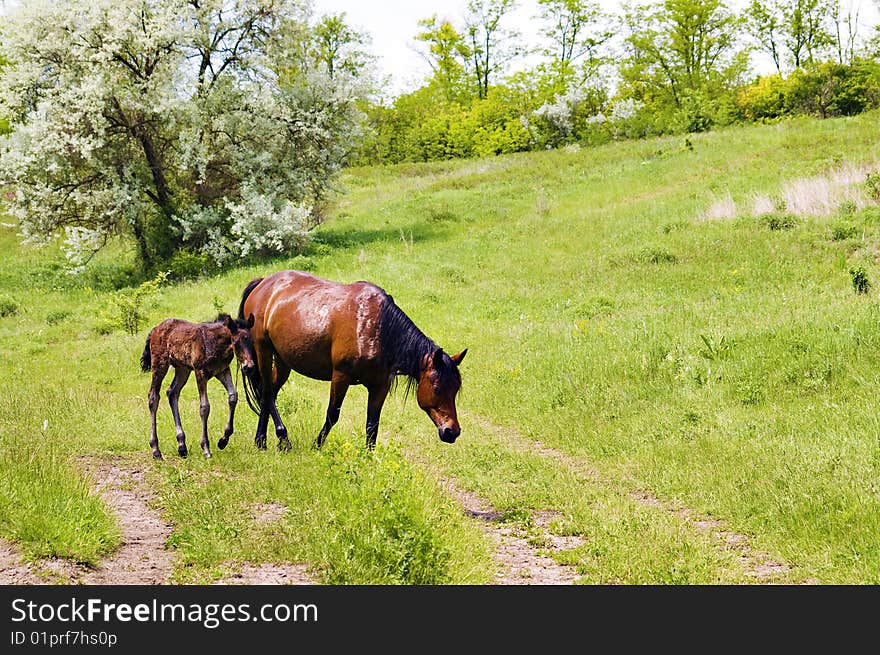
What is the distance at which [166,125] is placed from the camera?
30.0 metres

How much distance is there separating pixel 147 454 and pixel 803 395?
31.6 ft

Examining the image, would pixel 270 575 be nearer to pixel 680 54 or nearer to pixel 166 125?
pixel 166 125

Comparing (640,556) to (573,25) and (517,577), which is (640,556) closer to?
(517,577)

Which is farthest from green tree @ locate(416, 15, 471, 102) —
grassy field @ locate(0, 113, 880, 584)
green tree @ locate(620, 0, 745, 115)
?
grassy field @ locate(0, 113, 880, 584)

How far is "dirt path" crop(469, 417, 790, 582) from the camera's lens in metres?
7.11

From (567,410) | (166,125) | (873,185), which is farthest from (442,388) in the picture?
(166,125)

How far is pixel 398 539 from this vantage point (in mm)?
6230

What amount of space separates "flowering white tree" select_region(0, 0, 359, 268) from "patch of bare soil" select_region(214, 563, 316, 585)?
24951mm

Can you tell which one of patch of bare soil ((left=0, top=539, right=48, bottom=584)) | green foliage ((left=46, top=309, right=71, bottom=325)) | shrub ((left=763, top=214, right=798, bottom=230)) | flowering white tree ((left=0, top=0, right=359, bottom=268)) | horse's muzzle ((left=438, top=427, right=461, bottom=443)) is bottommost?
horse's muzzle ((left=438, top=427, right=461, bottom=443))

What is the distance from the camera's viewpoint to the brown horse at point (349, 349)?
8.89 m

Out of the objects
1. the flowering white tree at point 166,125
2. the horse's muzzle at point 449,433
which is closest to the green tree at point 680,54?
the flowering white tree at point 166,125

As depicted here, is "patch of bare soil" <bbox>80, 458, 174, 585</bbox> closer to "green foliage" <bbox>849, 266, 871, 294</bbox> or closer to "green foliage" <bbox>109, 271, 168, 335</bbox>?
"green foliage" <bbox>109, 271, 168, 335</bbox>

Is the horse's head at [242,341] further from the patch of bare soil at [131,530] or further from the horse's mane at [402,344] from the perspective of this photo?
the patch of bare soil at [131,530]
